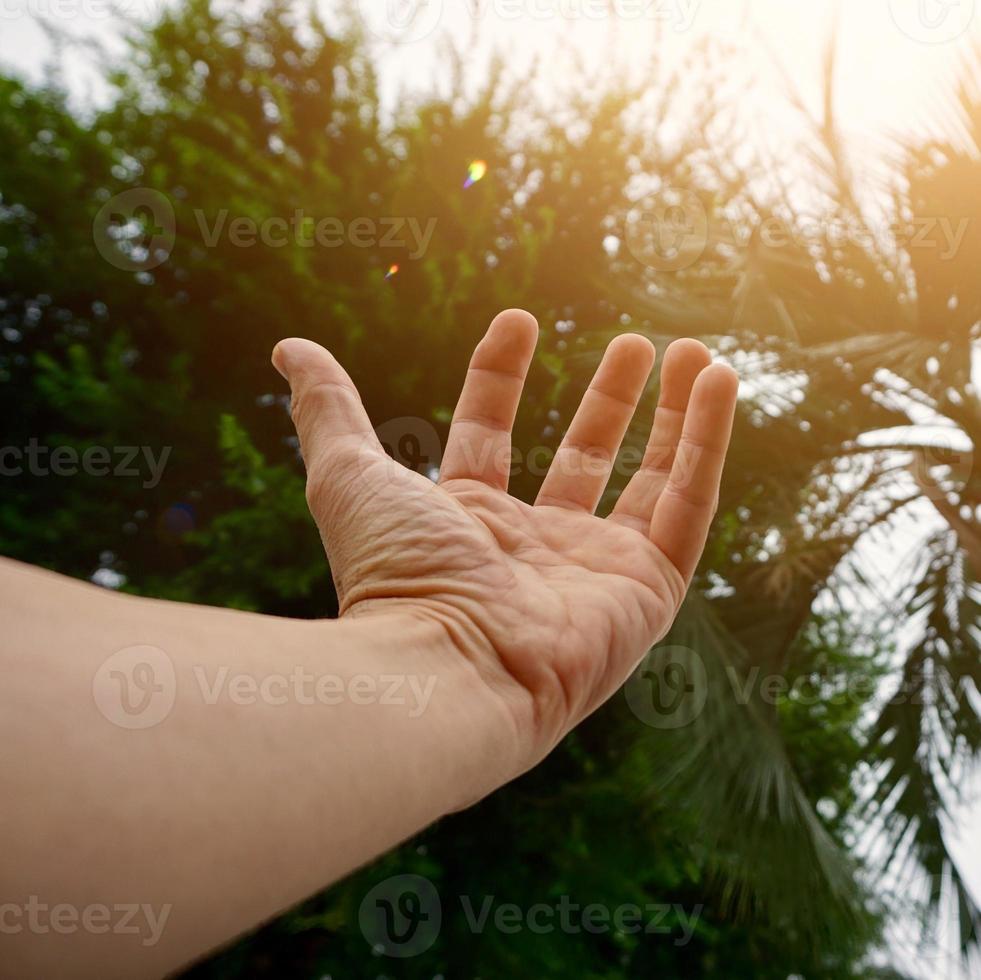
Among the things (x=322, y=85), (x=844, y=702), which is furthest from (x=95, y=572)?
(x=844, y=702)

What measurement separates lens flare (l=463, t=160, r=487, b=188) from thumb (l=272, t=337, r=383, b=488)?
3.77 m

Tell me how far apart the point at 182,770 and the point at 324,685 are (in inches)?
7.7

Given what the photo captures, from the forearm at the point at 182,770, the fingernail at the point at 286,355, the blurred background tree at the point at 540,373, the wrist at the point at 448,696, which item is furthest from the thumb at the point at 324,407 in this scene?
the blurred background tree at the point at 540,373

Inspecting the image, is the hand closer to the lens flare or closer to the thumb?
the thumb

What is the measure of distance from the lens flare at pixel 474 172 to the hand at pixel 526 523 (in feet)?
11.1

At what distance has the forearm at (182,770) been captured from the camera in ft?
2.14

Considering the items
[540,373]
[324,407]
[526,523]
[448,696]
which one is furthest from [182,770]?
[540,373]

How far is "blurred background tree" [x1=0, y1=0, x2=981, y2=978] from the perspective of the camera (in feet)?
13.1

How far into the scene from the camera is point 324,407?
144cm

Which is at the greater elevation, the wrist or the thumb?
the thumb

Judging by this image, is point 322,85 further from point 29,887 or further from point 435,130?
point 29,887

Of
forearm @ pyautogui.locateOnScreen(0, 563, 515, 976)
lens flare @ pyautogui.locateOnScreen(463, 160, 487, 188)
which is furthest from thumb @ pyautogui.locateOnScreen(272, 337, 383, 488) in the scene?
lens flare @ pyautogui.locateOnScreen(463, 160, 487, 188)

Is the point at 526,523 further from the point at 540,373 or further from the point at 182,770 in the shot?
the point at 540,373

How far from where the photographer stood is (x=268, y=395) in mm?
4941
